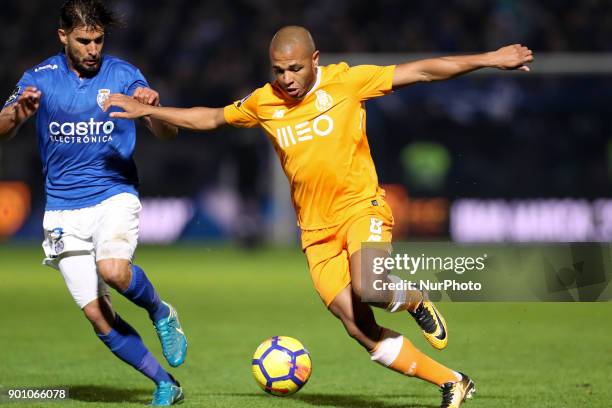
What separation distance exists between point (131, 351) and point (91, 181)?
1.05 m

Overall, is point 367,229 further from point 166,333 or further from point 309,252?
point 166,333

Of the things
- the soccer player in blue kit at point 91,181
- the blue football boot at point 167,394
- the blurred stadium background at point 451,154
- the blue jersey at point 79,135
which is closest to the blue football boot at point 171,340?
the soccer player in blue kit at point 91,181

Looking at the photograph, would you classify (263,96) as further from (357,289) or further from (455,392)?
(455,392)

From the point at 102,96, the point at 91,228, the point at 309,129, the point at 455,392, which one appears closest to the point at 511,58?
the point at 309,129

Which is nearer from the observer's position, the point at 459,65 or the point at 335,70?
the point at 459,65

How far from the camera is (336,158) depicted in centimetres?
634

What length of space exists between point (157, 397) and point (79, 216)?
118 centimetres

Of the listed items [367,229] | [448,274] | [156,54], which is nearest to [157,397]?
[367,229]

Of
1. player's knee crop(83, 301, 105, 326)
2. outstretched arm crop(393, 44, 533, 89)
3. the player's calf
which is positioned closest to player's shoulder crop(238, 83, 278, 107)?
outstretched arm crop(393, 44, 533, 89)

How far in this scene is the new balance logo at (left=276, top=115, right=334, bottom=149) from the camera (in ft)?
20.7

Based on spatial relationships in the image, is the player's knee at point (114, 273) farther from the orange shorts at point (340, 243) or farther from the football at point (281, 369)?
the orange shorts at point (340, 243)

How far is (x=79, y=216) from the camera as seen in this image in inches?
263

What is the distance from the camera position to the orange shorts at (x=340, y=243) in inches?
246

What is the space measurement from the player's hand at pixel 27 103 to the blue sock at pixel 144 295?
3.64 ft
